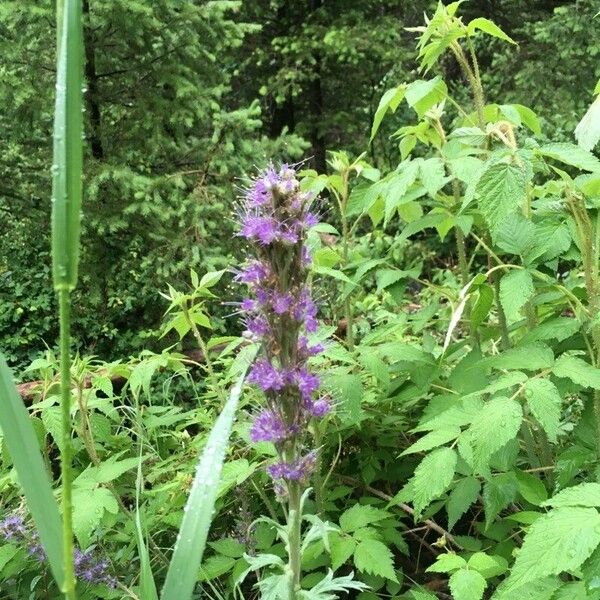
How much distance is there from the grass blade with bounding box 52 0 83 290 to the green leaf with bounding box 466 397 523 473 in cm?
96

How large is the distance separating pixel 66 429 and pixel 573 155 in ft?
4.43

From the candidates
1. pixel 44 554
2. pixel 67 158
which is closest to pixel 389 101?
pixel 67 158

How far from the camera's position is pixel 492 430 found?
125 centimetres

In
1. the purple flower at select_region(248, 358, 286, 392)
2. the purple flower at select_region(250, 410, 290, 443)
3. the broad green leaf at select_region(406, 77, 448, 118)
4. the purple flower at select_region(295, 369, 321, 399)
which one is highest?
the broad green leaf at select_region(406, 77, 448, 118)

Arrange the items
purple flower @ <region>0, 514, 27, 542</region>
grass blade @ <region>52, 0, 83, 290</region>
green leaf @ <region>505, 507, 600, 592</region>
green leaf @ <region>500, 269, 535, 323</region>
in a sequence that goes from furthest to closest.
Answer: purple flower @ <region>0, 514, 27, 542</region> < green leaf @ <region>500, 269, 535, 323</region> < green leaf @ <region>505, 507, 600, 592</region> < grass blade @ <region>52, 0, 83, 290</region>

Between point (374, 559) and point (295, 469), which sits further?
point (374, 559)

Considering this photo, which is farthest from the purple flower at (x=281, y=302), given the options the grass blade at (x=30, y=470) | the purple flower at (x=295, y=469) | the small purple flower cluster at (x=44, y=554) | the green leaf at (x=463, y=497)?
the small purple flower cluster at (x=44, y=554)

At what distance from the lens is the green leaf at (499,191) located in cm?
138

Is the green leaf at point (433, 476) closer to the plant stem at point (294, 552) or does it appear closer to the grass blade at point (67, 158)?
the plant stem at point (294, 552)

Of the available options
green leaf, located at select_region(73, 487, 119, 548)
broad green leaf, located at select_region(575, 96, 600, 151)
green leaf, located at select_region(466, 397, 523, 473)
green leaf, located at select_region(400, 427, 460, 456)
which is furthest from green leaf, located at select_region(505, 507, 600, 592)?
green leaf, located at select_region(73, 487, 119, 548)

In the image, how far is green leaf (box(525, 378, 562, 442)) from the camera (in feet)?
4.14

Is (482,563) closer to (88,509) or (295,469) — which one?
(295,469)

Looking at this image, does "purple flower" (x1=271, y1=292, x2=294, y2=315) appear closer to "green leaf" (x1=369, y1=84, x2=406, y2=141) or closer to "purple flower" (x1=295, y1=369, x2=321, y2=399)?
"purple flower" (x1=295, y1=369, x2=321, y2=399)

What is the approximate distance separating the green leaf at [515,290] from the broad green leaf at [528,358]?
0.29ft
